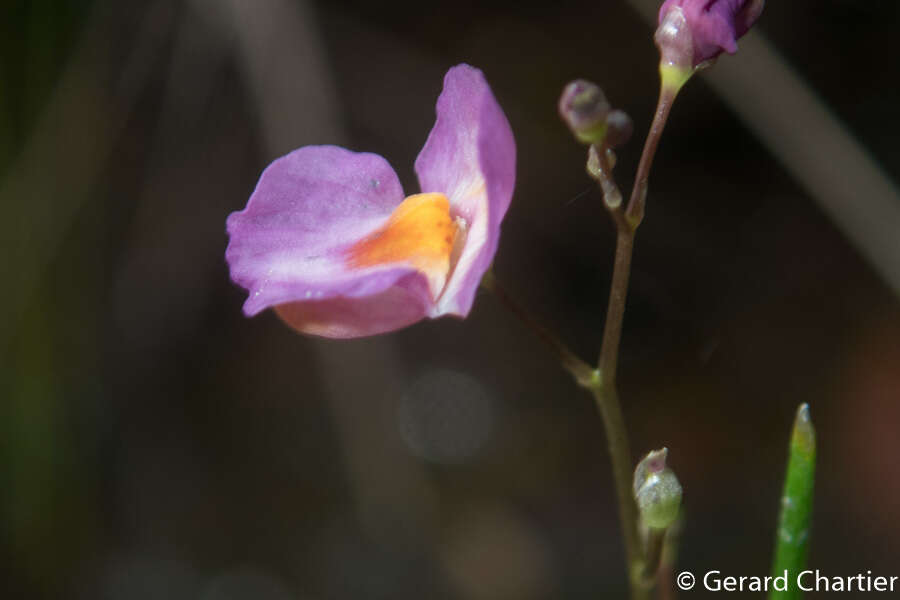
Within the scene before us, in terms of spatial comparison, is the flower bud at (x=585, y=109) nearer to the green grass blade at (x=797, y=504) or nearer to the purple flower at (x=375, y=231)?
the purple flower at (x=375, y=231)

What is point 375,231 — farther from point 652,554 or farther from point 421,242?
point 652,554

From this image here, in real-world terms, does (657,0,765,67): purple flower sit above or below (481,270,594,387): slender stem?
above

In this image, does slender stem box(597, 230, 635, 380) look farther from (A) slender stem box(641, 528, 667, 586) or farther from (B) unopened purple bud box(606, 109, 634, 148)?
(A) slender stem box(641, 528, 667, 586)

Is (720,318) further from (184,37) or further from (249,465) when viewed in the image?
(184,37)

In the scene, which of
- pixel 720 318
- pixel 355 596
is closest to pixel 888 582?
pixel 720 318

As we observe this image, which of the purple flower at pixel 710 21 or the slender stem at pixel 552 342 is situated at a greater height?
the purple flower at pixel 710 21

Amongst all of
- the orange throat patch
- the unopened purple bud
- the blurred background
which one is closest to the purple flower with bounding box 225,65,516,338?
the orange throat patch

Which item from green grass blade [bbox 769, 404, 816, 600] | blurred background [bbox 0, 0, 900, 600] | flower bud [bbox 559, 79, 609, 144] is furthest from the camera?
blurred background [bbox 0, 0, 900, 600]

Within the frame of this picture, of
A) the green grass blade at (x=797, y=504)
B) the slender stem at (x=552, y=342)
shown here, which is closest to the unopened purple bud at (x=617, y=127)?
the slender stem at (x=552, y=342)
